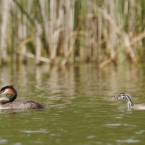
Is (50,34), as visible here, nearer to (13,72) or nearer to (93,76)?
(13,72)

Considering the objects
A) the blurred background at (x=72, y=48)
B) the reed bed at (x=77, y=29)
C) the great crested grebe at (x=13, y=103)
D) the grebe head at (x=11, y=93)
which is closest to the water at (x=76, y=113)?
the blurred background at (x=72, y=48)

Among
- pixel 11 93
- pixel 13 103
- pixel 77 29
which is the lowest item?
pixel 13 103

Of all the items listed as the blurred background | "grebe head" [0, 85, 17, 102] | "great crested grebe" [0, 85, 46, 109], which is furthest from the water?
"grebe head" [0, 85, 17, 102]

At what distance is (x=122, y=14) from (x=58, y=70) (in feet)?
10.1

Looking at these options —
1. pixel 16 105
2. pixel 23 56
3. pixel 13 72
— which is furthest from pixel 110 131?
pixel 23 56

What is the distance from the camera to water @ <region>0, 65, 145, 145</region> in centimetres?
870

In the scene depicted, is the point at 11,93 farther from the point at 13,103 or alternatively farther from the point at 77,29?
the point at 77,29

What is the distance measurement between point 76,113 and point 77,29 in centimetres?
1320

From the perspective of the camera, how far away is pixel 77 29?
24.3 meters

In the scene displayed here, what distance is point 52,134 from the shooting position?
29.5ft

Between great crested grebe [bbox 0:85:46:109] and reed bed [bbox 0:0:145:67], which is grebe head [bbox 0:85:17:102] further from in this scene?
reed bed [bbox 0:0:145:67]

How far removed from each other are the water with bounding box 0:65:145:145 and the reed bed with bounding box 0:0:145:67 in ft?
8.55

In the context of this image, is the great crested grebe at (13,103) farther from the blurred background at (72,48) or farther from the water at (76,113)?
the blurred background at (72,48)

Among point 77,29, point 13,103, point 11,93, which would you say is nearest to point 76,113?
point 13,103
